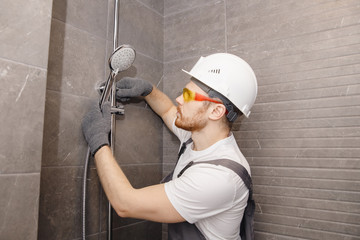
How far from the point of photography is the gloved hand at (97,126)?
109 centimetres

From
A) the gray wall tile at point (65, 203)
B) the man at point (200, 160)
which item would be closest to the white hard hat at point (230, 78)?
the man at point (200, 160)

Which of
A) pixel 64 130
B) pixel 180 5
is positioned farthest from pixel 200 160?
pixel 180 5

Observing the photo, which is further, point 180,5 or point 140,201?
point 180,5

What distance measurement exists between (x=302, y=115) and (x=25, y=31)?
1219 mm

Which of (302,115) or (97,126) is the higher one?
(302,115)

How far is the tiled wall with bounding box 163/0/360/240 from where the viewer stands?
1.17 meters

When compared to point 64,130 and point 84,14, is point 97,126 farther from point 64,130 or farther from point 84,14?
point 84,14

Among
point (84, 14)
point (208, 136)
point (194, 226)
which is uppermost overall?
point (84, 14)

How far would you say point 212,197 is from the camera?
0.96 m

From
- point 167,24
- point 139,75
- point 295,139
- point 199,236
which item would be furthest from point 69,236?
point 167,24

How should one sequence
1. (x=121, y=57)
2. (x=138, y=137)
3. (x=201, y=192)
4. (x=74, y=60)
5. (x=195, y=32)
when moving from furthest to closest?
(x=195, y=32) → (x=138, y=137) → (x=74, y=60) → (x=121, y=57) → (x=201, y=192)

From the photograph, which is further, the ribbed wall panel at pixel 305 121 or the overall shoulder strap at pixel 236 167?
the ribbed wall panel at pixel 305 121

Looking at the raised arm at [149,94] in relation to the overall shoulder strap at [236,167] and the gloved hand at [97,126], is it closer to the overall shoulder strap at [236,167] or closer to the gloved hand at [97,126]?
the gloved hand at [97,126]

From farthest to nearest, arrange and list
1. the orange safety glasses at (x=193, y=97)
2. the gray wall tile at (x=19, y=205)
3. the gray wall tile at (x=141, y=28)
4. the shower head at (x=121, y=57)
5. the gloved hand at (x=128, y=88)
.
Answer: the gray wall tile at (x=141, y=28) → the gloved hand at (x=128, y=88) → the orange safety glasses at (x=193, y=97) → the shower head at (x=121, y=57) → the gray wall tile at (x=19, y=205)
